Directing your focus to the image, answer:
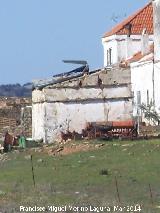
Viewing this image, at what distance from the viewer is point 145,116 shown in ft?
147

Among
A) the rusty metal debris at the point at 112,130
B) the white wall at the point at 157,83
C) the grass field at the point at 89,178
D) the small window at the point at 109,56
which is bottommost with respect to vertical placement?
the grass field at the point at 89,178

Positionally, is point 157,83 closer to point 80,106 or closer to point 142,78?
point 142,78

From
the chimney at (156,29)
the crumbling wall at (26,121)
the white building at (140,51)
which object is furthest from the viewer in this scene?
the crumbling wall at (26,121)

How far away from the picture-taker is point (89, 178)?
85.6 feet

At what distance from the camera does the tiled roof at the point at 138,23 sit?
193ft

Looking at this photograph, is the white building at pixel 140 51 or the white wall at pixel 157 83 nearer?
the white wall at pixel 157 83

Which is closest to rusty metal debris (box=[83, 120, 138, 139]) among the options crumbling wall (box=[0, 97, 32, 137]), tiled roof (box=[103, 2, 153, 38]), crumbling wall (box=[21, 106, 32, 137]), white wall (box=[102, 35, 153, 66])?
crumbling wall (box=[21, 106, 32, 137])

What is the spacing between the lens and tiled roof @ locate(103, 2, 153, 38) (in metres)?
58.9

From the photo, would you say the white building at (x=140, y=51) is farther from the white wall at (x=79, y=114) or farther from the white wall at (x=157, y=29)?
the white wall at (x=79, y=114)

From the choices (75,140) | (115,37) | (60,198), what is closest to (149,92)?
(75,140)

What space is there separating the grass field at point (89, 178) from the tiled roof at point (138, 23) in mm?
23130

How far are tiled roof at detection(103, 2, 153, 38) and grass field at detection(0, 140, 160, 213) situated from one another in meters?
23.1

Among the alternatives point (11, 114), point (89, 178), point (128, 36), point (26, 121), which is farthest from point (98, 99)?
point (11, 114)

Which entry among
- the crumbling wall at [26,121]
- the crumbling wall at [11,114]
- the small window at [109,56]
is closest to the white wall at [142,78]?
the crumbling wall at [26,121]
